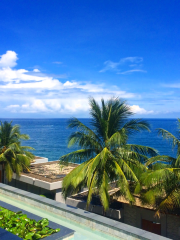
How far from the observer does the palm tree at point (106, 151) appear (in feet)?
33.4

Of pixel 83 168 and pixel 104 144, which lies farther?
pixel 104 144

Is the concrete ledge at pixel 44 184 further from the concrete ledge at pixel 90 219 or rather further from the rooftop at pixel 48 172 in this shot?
the concrete ledge at pixel 90 219

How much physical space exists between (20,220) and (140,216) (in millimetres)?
8075

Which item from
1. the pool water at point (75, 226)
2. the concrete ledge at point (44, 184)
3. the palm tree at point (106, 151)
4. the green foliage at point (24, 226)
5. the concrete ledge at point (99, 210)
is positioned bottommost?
the concrete ledge at point (99, 210)

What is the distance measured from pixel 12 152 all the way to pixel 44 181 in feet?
12.0

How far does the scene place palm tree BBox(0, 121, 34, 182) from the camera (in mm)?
18391

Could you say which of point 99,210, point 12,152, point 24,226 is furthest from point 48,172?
point 24,226

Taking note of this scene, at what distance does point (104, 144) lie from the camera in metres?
11.2

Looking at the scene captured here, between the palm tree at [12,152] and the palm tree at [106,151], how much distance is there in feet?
27.6

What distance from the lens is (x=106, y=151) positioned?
10164 mm

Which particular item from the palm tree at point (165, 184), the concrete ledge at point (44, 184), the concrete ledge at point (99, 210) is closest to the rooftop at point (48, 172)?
the concrete ledge at point (44, 184)

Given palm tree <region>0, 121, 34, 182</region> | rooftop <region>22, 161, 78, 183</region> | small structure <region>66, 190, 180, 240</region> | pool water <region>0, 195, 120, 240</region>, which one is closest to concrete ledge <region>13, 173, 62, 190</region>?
rooftop <region>22, 161, 78, 183</region>

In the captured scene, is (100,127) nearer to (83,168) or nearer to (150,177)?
(83,168)

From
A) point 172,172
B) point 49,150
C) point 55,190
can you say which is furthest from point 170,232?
point 49,150
